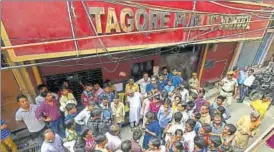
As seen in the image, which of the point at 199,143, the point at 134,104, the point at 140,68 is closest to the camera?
the point at 199,143

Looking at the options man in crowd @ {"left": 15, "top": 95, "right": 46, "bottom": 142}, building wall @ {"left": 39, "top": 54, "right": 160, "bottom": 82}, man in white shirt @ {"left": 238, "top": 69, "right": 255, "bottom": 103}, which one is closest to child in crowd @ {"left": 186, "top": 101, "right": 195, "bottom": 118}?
building wall @ {"left": 39, "top": 54, "right": 160, "bottom": 82}

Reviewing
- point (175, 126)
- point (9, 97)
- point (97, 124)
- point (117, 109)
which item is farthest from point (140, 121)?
point (9, 97)

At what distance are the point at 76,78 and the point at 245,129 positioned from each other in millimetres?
4399

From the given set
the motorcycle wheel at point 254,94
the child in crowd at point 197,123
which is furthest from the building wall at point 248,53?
the child in crowd at point 197,123

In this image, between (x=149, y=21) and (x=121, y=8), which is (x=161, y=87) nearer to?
(x=149, y=21)

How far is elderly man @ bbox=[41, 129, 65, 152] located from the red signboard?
4.56ft

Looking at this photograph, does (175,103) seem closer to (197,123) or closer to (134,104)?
(197,123)

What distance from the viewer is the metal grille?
5.80 m

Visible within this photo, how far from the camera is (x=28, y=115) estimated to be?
4.61 m

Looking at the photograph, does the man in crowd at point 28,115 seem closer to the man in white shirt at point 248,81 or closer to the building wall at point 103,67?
the building wall at point 103,67

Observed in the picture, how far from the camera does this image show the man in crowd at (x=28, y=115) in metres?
4.48

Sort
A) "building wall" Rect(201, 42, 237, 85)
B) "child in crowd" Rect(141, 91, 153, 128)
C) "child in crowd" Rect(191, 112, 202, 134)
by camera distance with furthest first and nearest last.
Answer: "building wall" Rect(201, 42, 237, 85) < "child in crowd" Rect(141, 91, 153, 128) < "child in crowd" Rect(191, 112, 202, 134)

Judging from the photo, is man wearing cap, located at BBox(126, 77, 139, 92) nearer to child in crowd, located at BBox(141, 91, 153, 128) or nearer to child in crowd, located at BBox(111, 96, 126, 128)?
child in crowd, located at BBox(141, 91, 153, 128)

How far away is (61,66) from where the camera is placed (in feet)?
18.7
